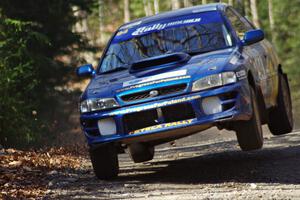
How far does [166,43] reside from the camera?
9.76 meters

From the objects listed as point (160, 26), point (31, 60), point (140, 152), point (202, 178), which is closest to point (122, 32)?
point (160, 26)

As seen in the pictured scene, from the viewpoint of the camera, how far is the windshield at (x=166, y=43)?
9547mm

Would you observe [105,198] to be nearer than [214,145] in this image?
Yes

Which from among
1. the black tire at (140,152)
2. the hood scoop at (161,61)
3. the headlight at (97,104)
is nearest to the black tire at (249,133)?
the hood scoop at (161,61)

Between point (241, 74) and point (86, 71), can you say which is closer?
point (241, 74)

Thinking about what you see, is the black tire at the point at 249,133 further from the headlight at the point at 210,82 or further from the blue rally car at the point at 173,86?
the headlight at the point at 210,82

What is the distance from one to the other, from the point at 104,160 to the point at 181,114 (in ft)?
4.21

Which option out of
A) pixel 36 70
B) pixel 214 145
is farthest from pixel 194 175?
pixel 36 70

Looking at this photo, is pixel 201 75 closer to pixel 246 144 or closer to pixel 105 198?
pixel 246 144

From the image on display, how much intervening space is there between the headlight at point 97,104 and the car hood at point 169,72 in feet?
0.17

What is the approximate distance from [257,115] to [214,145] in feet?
14.4

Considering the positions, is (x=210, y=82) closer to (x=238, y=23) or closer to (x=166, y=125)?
(x=166, y=125)

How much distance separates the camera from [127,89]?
856 cm

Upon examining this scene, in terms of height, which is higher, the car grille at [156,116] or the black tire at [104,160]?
the car grille at [156,116]
